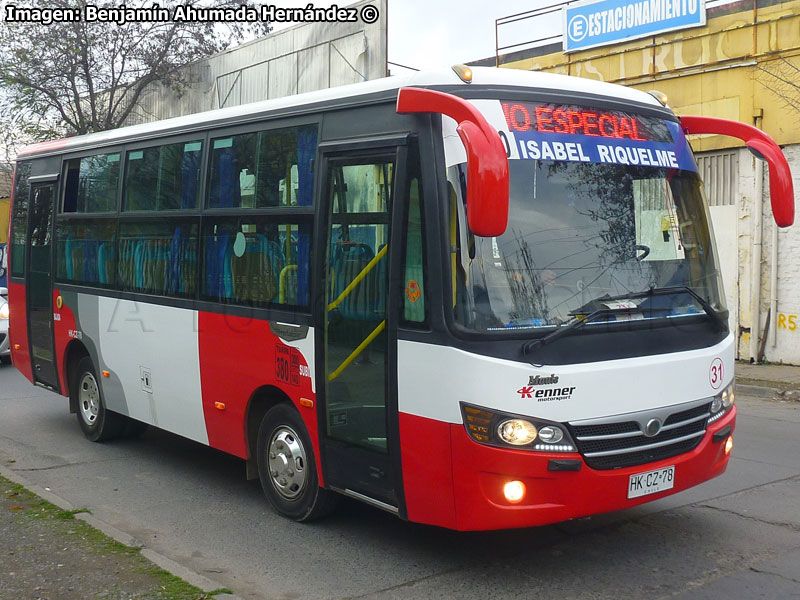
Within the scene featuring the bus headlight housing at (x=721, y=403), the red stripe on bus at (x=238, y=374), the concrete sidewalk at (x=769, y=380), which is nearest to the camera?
the bus headlight housing at (x=721, y=403)

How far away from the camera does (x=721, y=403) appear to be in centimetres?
573

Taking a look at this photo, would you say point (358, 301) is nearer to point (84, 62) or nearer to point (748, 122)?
point (748, 122)

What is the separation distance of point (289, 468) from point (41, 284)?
15.9 ft

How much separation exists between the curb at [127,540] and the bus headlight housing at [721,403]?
298cm

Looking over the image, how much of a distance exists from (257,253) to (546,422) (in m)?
2.70

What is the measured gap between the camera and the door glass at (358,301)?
5461mm

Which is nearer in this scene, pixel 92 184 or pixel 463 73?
pixel 463 73

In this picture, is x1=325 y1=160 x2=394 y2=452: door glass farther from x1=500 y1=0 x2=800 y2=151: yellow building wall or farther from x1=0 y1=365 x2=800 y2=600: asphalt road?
x1=500 y1=0 x2=800 y2=151: yellow building wall

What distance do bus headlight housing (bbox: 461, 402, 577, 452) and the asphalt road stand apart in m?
0.84

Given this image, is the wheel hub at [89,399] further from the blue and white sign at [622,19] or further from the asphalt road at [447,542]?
the blue and white sign at [622,19]

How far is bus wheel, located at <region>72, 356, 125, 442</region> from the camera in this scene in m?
9.03

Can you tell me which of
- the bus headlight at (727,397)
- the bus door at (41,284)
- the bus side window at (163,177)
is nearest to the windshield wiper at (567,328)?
the bus headlight at (727,397)

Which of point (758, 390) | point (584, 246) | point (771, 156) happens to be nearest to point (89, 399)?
point (584, 246)

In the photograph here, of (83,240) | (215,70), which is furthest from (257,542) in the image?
(215,70)
